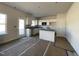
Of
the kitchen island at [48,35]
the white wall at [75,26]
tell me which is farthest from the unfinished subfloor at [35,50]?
the kitchen island at [48,35]

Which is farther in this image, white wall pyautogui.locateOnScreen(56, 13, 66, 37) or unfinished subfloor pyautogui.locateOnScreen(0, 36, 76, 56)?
white wall pyautogui.locateOnScreen(56, 13, 66, 37)

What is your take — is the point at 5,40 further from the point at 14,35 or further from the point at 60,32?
the point at 60,32

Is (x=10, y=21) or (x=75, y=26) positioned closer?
(x=75, y=26)

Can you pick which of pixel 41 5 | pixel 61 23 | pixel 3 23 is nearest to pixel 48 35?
pixel 41 5

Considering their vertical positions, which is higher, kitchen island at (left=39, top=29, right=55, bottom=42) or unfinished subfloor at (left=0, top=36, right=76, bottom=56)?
kitchen island at (left=39, top=29, right=55, bottom=42)

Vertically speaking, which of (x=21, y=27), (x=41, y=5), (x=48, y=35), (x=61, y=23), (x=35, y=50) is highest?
(x=41, y=5)

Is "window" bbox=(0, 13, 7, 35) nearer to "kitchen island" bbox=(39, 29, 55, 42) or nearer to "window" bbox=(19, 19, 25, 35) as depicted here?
"window" bbox=(19, 19, 25, 35)

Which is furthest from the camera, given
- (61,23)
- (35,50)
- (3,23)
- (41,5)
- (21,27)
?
(61,23)

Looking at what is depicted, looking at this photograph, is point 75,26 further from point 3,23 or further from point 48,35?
point 3,23

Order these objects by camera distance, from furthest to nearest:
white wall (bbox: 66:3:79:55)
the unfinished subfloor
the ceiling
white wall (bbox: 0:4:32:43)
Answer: white wall (bbox: 0:4:32:43) < the ceiling < white wall (bbox: 66:3:79:55) < the unfinished subfloor

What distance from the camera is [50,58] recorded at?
1.08 meters

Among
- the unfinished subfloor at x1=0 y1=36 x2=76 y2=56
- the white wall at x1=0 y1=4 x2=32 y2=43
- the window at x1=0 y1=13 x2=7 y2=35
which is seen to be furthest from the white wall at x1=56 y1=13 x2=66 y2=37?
the window at x1=0 y1=13 x2=7 y2=35

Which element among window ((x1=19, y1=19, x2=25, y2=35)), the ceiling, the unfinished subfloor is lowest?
the unfinished subfloor

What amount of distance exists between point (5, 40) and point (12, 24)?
1355 millimetres
